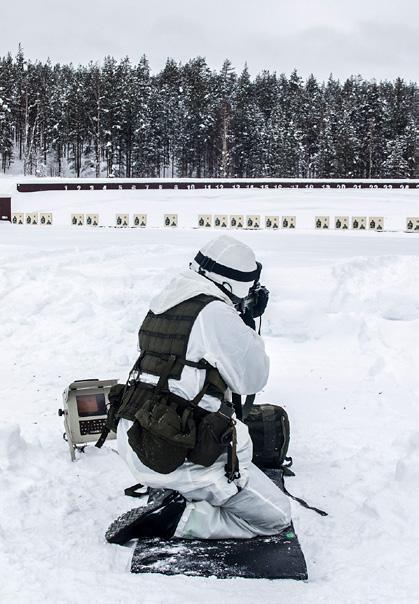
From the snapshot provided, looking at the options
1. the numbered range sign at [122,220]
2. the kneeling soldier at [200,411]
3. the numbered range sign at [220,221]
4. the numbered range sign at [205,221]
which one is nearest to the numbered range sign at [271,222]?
the numbered range sign at [220,221]

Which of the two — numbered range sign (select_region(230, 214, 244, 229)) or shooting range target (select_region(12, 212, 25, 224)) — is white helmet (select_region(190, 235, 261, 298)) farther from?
shooting range target (select_region(12, 212, 25, 224))

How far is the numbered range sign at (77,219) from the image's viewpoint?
29291mm

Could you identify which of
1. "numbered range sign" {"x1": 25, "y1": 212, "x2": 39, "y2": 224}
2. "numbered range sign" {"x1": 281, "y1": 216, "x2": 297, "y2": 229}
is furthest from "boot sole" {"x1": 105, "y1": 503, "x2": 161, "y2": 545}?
"numbered range sign" {"x1": 25, "y1": 212, "x2": 39, "y2": 224}

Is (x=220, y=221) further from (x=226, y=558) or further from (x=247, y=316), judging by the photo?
(x=226, y=558)

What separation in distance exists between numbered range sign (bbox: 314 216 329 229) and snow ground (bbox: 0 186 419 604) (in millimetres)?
11988

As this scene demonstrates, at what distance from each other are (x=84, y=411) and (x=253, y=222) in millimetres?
25001

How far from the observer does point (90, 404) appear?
5.00 metres

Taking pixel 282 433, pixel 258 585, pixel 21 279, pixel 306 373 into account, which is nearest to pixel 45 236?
pixel 21 279

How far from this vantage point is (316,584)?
10.4 feet

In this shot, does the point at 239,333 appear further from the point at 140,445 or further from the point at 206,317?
the point at 140,445

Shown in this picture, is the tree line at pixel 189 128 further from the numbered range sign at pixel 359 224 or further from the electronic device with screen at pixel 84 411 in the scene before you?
the electronic device with screen at pixel 84 411

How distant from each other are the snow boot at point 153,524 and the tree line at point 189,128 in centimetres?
6290

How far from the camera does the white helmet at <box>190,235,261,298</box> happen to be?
352 centimetres

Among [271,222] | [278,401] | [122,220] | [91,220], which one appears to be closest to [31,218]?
[91,220]
